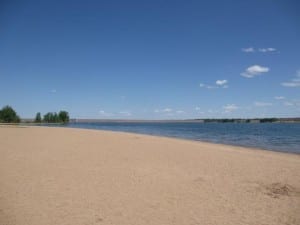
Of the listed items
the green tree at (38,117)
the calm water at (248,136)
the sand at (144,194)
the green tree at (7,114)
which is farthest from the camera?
the green tree at (38,117)

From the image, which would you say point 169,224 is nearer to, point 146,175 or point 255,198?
point 255,198

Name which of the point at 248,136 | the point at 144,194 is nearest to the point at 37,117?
the point at 248,136

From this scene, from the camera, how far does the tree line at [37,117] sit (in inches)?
3396

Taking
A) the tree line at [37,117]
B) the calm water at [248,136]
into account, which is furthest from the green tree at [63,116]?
the calm water at [248,136]

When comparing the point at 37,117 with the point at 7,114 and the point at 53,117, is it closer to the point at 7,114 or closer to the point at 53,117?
the point at 53,117

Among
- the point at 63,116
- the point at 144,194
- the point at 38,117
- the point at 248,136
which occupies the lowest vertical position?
the point at 248,136

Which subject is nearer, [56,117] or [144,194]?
[144,194]

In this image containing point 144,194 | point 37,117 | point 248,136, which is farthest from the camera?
point 37,117

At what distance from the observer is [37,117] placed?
116 metres

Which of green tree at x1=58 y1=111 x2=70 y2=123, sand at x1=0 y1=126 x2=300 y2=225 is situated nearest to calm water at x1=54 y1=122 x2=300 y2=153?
sand at x1=0 y1=126 x2=300 y2=225

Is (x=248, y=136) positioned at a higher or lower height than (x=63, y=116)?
lower

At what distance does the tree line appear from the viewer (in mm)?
86250

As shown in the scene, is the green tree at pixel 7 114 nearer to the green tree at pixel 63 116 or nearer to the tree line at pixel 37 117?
the tree line at pixel 37 117

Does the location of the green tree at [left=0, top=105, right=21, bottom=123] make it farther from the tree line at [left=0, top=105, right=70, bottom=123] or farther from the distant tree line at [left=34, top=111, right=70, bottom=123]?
the distant tree line at [left=34, top=111, right=70, bottom=123]
